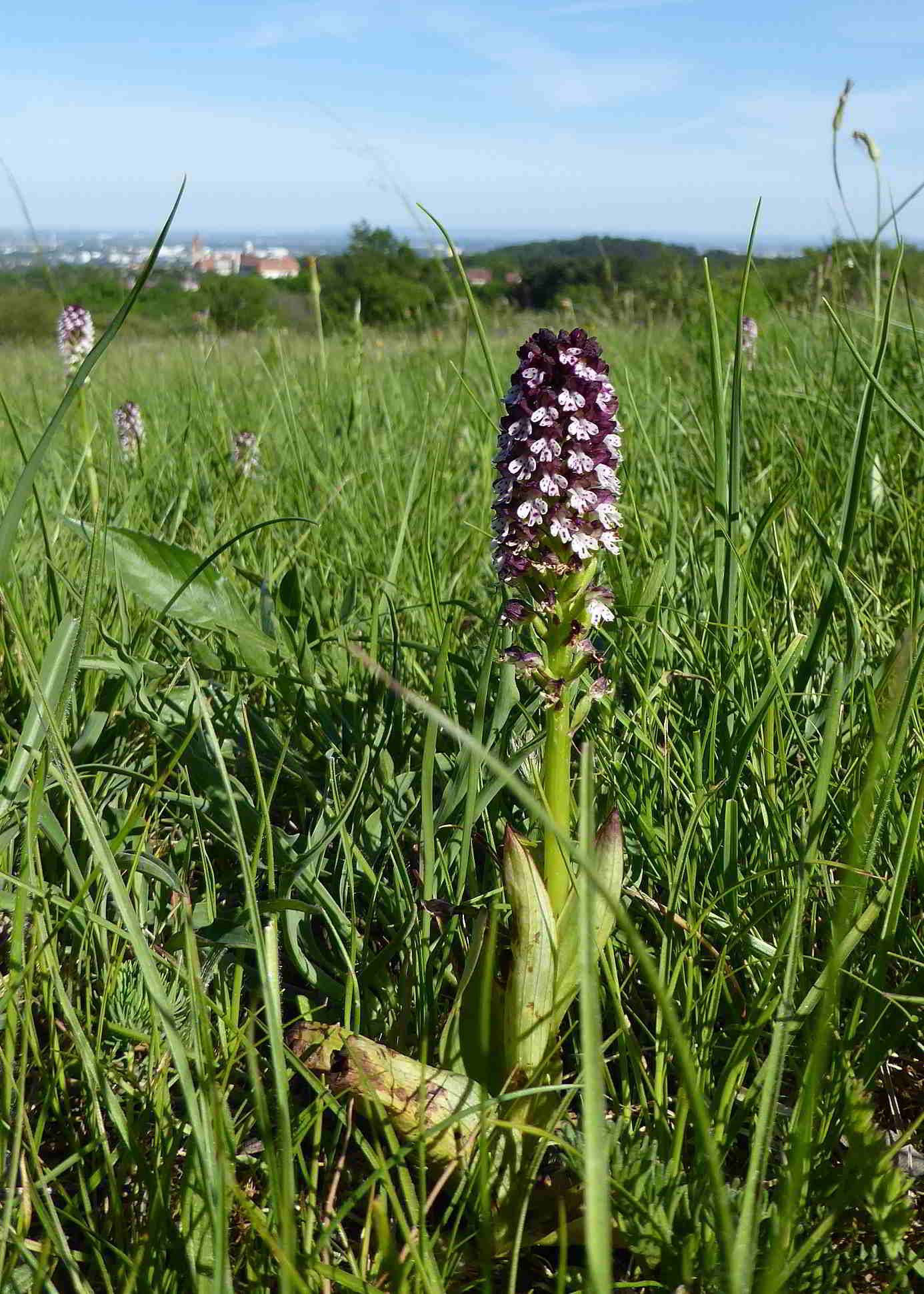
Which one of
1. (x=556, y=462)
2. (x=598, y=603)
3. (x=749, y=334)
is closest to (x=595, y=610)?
(x=598, y=603)

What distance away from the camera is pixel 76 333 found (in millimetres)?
5629

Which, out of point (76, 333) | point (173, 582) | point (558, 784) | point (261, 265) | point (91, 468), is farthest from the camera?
point (261, 265)

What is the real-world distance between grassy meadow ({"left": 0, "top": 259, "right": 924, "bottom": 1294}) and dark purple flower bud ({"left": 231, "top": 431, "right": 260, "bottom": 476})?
1102mm

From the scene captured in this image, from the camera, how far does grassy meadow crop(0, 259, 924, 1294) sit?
104 cm

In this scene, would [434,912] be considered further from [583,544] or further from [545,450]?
[545,450]

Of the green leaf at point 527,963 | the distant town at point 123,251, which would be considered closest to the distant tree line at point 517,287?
the distant town at point 123,251

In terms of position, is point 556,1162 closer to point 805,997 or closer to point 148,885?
point 805,997

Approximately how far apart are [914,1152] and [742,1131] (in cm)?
23

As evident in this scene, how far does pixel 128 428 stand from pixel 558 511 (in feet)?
11.1

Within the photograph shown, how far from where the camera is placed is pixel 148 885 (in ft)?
5.73

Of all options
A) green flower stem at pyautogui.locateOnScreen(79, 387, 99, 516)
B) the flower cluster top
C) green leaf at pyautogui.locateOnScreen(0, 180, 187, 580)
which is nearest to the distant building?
green flower stem at pyautogui.locateOnScreen(79, 387, 99, 516)

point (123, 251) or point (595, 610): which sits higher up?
point (123, 251)

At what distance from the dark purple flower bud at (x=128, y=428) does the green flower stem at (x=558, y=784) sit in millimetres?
3157

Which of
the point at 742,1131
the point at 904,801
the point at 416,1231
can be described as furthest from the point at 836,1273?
the point at 904,801
